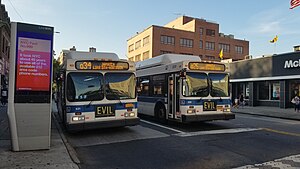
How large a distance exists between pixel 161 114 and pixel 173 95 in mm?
1687

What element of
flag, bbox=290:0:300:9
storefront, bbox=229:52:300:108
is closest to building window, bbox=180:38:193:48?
storefront, bbox=229:52:300:108

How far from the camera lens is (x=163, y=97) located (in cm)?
Result: 1302

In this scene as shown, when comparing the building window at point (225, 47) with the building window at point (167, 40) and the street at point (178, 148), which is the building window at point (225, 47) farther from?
the street at point (178, 148)

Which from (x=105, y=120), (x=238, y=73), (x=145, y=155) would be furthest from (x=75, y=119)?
(x=238, y=73)

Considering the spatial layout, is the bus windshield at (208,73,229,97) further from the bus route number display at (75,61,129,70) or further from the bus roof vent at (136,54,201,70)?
the bus route number display at (75,61,129,70)

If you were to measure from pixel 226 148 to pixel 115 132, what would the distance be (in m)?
4.57

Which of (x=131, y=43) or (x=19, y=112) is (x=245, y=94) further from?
(x=131, y=43)

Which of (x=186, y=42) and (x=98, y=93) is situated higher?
(x=186, y=42)

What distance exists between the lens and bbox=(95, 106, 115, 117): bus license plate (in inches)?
386

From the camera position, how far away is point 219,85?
11961mm

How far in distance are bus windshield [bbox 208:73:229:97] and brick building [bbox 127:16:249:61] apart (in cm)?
5074

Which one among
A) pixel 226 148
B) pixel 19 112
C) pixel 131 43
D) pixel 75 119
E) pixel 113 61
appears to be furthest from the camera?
pixel 131 43

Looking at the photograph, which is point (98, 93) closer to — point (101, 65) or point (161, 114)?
point (101, 65)

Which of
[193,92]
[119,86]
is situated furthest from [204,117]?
[119,86]
